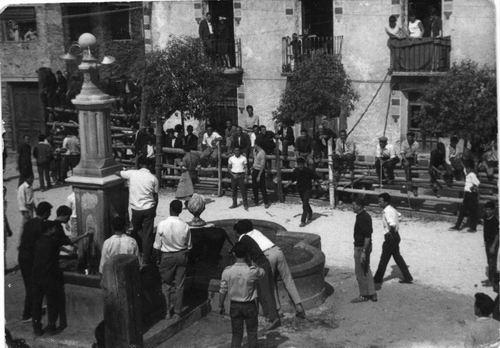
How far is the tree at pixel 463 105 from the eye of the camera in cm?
1390

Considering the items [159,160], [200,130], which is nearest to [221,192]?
[159,160]

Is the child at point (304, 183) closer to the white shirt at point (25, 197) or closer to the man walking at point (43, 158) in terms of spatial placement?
the white shirt at point (25, 197)

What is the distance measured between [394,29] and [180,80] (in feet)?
19.9

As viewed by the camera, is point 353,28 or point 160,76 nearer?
point 160,76

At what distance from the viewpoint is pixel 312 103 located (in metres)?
18.5

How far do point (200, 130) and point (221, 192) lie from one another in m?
5.45

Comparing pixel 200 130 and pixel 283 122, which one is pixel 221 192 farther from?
pixel 200 130

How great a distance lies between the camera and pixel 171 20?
2311 cm

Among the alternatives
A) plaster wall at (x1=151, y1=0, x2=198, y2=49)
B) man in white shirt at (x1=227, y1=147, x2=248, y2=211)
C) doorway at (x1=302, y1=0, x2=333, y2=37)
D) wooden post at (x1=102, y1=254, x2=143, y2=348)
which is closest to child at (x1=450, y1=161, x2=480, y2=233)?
man in white shirt at (x1=227, y1=147, x2=248, y2=211)

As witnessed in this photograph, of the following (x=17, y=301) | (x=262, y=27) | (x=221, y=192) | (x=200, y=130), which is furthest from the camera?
(x=200, y=130)

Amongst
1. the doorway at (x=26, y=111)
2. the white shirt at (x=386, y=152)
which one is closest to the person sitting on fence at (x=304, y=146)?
the white shirt at (x=386, y=152)

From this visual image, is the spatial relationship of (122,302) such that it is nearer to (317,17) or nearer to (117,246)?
(117,246)

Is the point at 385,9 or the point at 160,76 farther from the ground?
the point at 385,9

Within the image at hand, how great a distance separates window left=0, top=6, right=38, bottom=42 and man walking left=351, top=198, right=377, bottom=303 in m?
17.3
